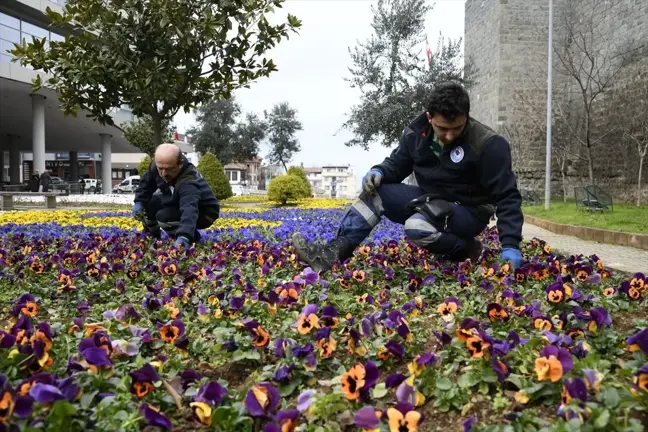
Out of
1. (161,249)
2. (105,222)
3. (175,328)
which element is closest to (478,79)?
(105,222)

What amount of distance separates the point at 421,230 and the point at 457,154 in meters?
0.54

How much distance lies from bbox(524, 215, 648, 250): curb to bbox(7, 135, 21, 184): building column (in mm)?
33178

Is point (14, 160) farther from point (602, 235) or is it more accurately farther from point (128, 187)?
point (602, 235)

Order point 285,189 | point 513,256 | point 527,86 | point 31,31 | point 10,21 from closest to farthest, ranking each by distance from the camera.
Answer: point 513,256, point 285,189, point 10,21, point 527,86, point 31,31

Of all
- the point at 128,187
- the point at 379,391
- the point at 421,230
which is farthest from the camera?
the point at 128,187

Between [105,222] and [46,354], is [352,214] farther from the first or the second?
[105,222]

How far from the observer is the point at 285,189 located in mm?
19062

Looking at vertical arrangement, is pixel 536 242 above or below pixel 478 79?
below

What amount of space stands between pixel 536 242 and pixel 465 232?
226 cm

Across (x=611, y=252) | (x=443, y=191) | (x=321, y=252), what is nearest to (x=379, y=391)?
(x=321, y=252)

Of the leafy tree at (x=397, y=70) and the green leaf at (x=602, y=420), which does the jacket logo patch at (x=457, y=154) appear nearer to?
the green leaf at (x=602, y=420)

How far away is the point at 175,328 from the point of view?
2100mm

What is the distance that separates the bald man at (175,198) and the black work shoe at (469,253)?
7.60ft

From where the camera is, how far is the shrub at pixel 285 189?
19.1m
